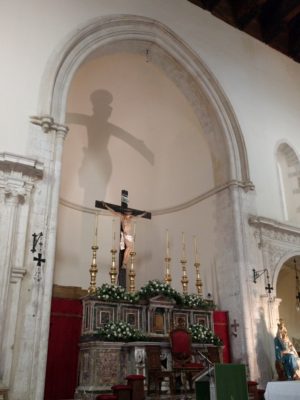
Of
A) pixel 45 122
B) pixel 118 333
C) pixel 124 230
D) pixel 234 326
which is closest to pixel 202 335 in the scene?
pixel 234 326

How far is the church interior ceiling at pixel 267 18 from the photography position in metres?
12.7

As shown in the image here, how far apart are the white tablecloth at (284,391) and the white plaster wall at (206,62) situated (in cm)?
551

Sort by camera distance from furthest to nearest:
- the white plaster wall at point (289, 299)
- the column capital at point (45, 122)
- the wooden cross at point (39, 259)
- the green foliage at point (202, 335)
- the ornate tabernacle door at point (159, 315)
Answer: the white plaster wall at point (289, 299) < the green foliage at point (202, 335) < the ornate tabernacle door at point (159, 315) < the column capital at point (45, 122) < the wooden cross at point (39, 259)

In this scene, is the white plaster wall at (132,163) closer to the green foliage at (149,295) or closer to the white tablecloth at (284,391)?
the green foliage at (149,295)

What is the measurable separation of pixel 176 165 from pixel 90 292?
20.0 feet

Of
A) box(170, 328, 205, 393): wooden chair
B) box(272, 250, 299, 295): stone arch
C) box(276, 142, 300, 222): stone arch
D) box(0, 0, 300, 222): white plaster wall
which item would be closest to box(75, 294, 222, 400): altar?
box(170, 328, 205, 393): wooden chair

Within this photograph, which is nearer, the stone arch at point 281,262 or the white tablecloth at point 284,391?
the white tablecloth at point 284,391

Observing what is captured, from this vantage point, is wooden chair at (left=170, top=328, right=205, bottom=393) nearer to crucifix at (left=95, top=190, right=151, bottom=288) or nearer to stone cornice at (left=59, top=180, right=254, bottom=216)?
crucifix at (left=95, top=190, right=151, bottom=288)

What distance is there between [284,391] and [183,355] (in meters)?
2.51

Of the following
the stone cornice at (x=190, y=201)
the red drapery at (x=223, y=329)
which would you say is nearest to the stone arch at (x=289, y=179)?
the stone cornice at (x=190, y=201)

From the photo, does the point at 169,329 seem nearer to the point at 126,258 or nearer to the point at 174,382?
the point at 174,382

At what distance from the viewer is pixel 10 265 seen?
695 centimetres

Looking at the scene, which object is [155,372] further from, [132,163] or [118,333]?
[132,163]

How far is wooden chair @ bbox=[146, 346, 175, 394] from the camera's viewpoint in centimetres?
724
